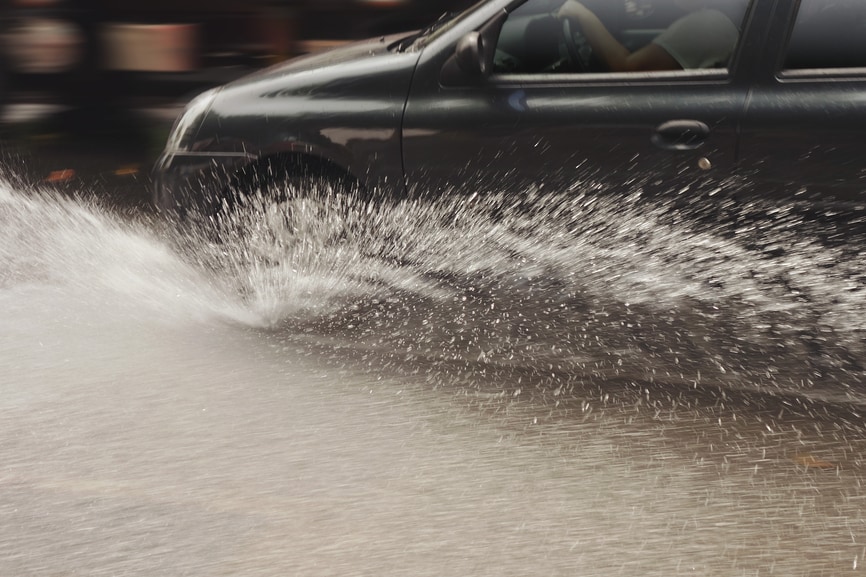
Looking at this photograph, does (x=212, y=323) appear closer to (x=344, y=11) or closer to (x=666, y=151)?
(x=666, y=151)

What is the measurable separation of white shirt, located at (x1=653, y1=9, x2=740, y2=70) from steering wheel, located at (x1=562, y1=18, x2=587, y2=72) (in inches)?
12.6

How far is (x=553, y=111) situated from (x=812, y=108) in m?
0.99

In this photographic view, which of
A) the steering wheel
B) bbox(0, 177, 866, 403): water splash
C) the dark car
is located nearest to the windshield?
the dark car

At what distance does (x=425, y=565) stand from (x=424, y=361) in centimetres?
164

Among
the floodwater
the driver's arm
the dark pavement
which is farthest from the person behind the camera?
the dark pavement

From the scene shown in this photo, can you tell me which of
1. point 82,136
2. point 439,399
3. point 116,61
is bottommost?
point 82,136

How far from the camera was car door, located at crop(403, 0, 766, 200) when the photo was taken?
417 cm

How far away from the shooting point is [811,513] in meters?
3.20

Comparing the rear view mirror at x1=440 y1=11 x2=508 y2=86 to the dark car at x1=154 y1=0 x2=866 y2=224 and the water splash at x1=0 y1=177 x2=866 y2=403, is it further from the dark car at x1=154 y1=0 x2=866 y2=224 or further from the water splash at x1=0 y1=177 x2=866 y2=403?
the water splash at x1=0 y1=177 x2=866 y2=403

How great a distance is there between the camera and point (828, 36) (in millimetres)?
4027

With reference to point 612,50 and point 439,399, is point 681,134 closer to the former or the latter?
point 612,50

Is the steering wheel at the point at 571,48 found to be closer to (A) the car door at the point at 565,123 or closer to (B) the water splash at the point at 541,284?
(A) the car door at the point at 565,123

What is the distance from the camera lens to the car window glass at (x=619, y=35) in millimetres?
4223

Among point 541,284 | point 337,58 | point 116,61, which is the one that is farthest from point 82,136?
point 541,284
